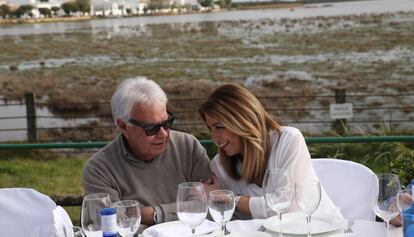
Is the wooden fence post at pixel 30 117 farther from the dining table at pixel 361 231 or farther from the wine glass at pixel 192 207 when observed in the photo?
the wine glass at pixel 192 207

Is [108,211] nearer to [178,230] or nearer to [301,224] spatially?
[178,230]

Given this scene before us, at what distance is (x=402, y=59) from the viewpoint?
9.14m

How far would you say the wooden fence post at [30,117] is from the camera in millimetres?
8688

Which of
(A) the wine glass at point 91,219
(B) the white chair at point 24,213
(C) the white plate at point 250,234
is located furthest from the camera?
(B) the white chair at point 24,213

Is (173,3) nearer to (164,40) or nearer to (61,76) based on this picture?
(164,40)

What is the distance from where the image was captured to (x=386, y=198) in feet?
6.47

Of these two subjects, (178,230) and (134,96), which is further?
(134,96)

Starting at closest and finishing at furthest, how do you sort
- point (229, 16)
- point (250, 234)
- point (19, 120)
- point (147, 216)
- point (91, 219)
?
1. point (91, 219)
2. point (250, 234)
3. point (147, 216)
4. point (229, 16)
5. point (19, 120)

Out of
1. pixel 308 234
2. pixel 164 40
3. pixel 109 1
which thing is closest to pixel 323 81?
pixel 164 40

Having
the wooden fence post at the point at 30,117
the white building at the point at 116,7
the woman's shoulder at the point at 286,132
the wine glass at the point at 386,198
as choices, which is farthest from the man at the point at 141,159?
the wooden fence post at the point at 30,117

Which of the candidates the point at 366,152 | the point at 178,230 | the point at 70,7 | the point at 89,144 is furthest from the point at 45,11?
the point at 178,230

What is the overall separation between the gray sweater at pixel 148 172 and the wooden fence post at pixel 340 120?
Answer: 5211mm

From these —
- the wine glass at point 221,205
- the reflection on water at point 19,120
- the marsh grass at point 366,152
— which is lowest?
the reflection on water at point 19,120

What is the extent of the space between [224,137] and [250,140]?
11 cm
